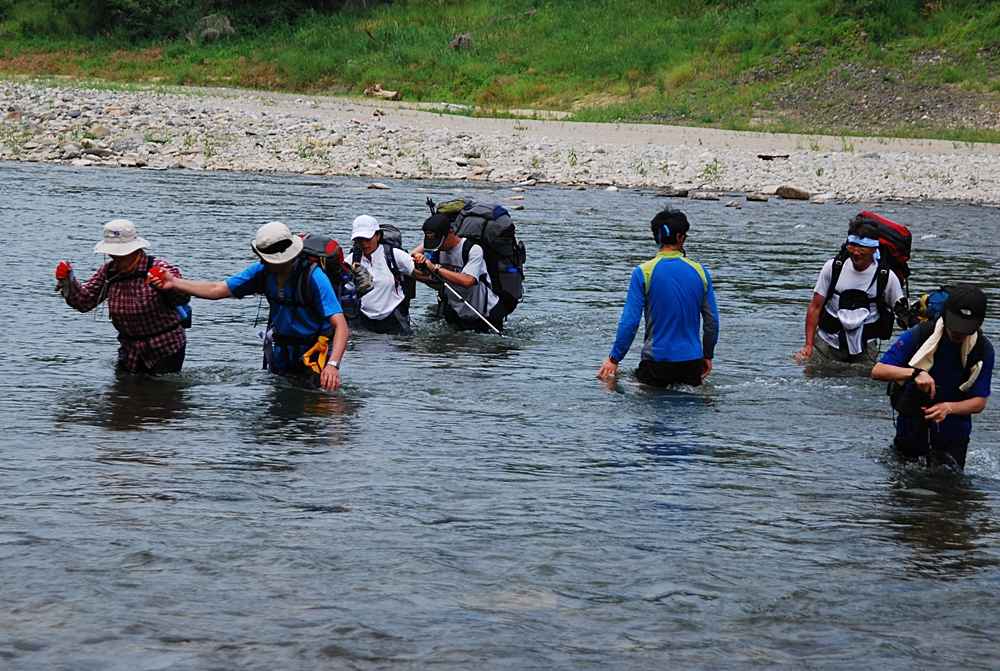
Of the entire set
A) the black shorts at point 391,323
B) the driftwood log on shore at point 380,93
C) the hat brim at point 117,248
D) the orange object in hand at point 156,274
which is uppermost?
the driftwood log on shore at point 380,93

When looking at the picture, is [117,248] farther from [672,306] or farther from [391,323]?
[391,323]

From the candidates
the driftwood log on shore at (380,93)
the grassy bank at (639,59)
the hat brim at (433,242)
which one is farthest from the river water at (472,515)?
the driftwood log on shore at (380,93)

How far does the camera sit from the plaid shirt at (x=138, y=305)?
7.99 m

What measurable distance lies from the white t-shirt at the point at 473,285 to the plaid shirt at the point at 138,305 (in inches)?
128

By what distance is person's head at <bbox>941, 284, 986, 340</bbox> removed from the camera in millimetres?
6035

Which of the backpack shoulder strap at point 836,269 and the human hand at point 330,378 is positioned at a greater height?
the backpack shoulder strap at point 836,269

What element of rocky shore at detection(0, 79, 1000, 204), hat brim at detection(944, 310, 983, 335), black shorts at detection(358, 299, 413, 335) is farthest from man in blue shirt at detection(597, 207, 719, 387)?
rocky shore at detection(0, 79, 1000, 204)

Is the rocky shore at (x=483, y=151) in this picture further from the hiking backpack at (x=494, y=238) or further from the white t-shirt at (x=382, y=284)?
the white t-shirt at (x=382, y=284)

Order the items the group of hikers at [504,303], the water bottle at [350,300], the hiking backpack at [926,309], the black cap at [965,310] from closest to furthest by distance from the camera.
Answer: the black cap at [965,310], the group of hikers at [504,303], the hiking backpack at [926,309], the water bottle at [350,300]

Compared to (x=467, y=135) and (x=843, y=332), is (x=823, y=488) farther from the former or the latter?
(x=467, y=135)

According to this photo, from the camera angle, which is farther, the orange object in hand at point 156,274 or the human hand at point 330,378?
the orange object in hand at point 156,274

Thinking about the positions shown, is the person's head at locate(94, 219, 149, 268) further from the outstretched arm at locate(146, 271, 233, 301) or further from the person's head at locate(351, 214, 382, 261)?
the person's head at locate(351, 214, 382, 261)

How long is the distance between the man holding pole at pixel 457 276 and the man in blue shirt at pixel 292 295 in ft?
9.41

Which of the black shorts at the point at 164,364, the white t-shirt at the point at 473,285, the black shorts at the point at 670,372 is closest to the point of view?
the black shorts at the point at 670,372
